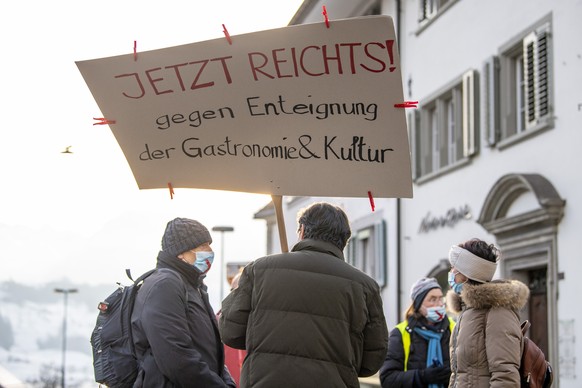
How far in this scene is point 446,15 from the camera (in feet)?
78.7

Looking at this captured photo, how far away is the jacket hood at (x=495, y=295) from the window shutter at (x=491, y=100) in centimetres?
1389

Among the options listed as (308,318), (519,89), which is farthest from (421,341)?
(519,89)

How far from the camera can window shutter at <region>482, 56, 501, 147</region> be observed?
825 inches

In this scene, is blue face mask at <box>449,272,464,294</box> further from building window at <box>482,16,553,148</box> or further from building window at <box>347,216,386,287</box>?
building window at <box>347,216,386,287</box>

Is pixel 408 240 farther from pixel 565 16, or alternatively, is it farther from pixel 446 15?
pixel 565 16

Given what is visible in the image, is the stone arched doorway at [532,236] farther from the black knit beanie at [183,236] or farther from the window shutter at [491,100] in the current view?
the black knit beanie at [183,236]

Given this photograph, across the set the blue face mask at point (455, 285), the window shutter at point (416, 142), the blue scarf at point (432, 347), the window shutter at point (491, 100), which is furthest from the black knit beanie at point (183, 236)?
the window shutter at point (416, 142)

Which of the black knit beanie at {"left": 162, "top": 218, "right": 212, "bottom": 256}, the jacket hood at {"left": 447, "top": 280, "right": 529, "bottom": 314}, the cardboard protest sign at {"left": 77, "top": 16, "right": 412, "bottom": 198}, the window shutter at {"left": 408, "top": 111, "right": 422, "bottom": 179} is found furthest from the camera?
the window shutter at {"left": 408, "top": 111, "right": 422, "bottom": 179}

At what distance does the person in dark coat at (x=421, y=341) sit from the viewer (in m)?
9.19

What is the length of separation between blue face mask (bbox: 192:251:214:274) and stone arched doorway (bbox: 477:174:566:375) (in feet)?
38.4

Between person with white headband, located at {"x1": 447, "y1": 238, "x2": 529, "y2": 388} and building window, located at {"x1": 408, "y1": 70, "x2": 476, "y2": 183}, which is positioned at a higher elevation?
building window, located at {"x1": 408, "y1": 70, "x2": 476, "y2": 183}

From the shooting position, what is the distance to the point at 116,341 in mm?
7055

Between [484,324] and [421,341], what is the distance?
85.6 inches

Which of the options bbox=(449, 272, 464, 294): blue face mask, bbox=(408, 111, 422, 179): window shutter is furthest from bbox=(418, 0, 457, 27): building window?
bbox=(449, 272, 464, 294): blue face mask
